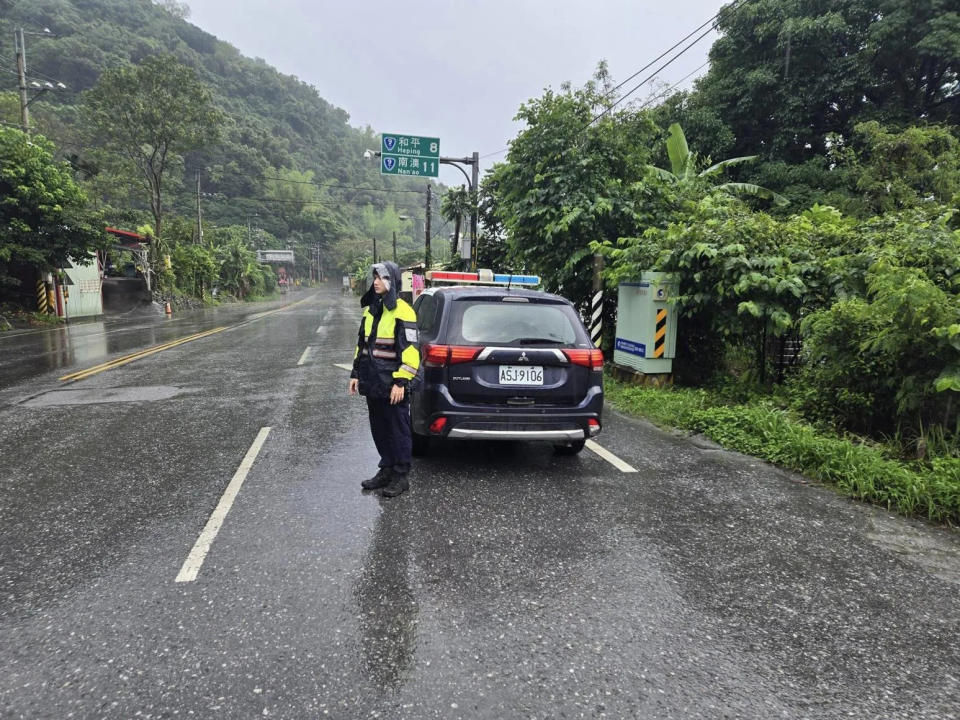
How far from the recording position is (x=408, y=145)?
20.6 meters

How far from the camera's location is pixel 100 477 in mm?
4863

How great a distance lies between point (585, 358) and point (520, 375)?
0.61m

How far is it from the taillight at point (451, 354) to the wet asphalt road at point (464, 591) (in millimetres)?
997

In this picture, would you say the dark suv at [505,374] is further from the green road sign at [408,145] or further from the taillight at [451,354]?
the green road sign at [408,145]

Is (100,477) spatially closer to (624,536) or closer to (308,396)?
(308,396)

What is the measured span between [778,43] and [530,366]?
25.1 m

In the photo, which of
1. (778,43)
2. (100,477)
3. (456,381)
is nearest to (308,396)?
(100,477)

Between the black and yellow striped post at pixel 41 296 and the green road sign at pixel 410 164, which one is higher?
the green road sign at pixel 410 164

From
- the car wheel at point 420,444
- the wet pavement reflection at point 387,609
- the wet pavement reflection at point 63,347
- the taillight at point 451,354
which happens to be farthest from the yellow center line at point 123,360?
the wet pavement reflection at point 387,609

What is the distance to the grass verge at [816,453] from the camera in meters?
4.37

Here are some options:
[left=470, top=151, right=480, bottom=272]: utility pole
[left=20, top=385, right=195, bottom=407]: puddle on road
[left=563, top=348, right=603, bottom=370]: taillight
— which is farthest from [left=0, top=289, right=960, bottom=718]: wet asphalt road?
[left=470, top=151, right=480, bottom=272]: utility pole

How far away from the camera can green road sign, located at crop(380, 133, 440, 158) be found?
20484mm

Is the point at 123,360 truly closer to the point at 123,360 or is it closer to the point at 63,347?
the point at 123,360

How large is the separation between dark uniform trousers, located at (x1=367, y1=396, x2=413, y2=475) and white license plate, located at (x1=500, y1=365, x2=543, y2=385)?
833 millimetres
